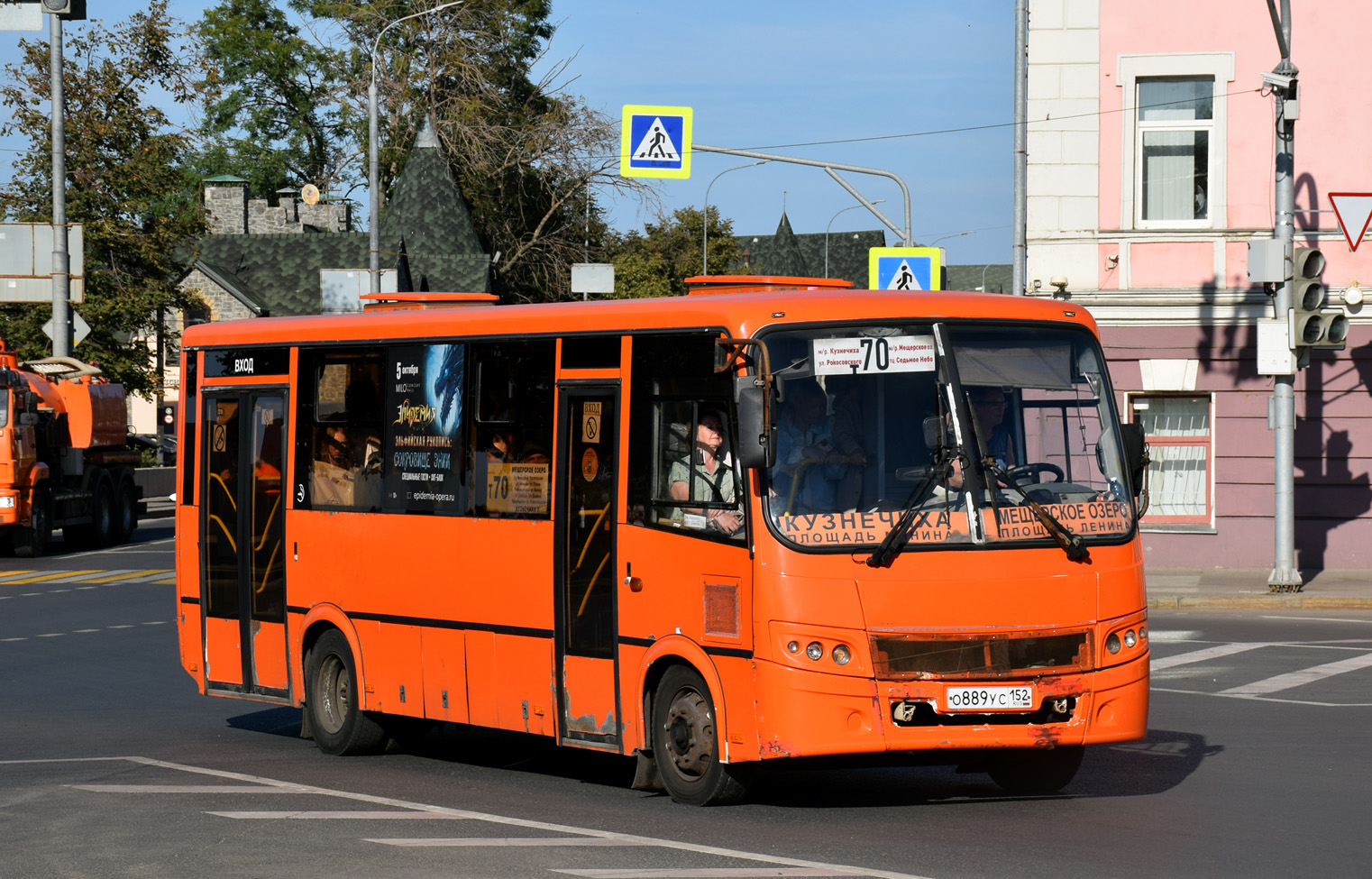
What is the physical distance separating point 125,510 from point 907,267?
1643 cm

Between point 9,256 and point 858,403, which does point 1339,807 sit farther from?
point 9,256

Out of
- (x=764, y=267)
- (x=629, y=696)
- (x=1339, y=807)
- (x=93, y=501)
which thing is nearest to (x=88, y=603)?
(x=93, y=501)

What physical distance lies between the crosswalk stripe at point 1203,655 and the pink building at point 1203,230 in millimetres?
7986

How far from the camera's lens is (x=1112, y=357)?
2681 cm

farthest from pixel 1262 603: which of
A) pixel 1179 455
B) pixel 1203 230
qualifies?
pixel 1203 230

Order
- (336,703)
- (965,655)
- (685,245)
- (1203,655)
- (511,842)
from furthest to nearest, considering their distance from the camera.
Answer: (685,245) → (1203,655) → (336,703) → (965,655) → (511,842)

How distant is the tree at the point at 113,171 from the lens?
164 ft

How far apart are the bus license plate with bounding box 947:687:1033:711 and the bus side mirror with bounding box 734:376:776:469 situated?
1384mm

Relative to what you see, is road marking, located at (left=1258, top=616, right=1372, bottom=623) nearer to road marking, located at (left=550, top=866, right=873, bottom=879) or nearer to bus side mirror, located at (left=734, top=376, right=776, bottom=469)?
bus side mirror, located at (left=734, top=376, right=776, bottom=469)

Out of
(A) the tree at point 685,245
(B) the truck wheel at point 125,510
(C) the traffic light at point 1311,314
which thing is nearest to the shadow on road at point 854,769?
(C) the traffic light at point 1311,314

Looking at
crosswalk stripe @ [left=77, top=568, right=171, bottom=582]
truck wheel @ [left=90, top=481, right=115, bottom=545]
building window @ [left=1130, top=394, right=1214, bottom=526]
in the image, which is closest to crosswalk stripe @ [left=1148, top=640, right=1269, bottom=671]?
building window @ [left=1130, top=394, right=1214, bottom=526]

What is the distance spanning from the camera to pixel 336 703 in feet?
41.3

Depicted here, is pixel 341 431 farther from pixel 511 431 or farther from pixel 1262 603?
pixel 1262 603

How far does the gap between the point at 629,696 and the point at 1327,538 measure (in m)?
18.0
